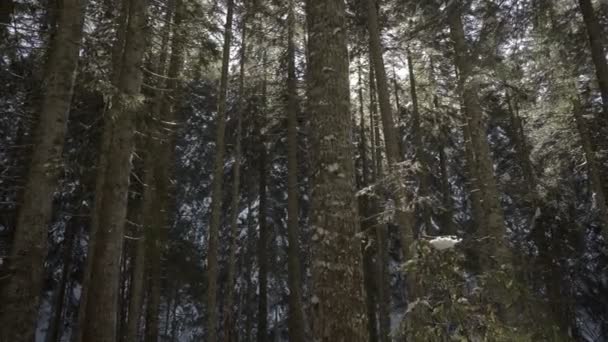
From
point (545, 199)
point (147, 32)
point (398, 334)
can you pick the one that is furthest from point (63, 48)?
point (545, 199)

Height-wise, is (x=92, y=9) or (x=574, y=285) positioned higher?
(x=92, y=9)

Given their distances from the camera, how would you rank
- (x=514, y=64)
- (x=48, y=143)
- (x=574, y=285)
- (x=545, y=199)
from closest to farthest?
(x=48, y=143) < (x=514, y=64) < (x=545, y=199) < (x=574, y=285)

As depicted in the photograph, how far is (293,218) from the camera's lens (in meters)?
15.1

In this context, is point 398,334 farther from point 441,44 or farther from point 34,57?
point 441,44

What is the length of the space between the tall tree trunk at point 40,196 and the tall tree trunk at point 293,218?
26.2ft

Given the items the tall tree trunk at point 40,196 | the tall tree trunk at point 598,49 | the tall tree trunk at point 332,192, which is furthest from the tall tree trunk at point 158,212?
the tall tree trunk at point 598,49

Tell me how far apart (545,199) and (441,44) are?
725cm

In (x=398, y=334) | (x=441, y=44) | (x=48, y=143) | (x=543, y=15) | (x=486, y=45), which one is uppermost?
(x=441, y=44)

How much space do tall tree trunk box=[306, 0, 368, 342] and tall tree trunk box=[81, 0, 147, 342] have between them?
374 centimetres

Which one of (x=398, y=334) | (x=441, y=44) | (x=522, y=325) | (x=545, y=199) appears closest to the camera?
(x=398, y=334)

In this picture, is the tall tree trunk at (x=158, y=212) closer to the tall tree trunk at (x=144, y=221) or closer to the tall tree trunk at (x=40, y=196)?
the tall tree trunk at (x=144, y=221)

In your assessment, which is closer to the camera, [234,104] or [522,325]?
[522,325]

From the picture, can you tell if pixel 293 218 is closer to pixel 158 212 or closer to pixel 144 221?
pixel 158 212

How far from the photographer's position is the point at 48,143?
719 centimetres
